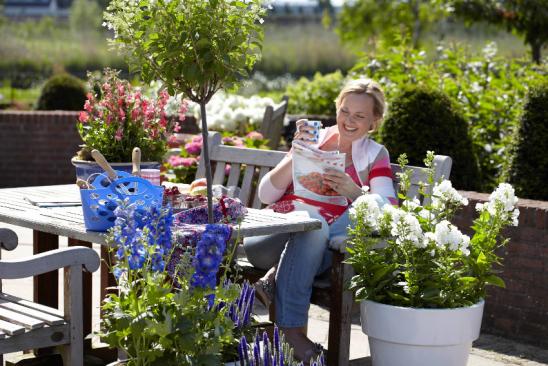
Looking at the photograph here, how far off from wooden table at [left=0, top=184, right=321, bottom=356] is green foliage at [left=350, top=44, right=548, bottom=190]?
265 cm

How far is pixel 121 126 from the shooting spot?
4230mm

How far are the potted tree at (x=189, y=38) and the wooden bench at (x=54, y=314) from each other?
1.69ft

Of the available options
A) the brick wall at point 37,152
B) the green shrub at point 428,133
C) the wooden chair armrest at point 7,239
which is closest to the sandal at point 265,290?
the wooden chair armrest at point 7,239

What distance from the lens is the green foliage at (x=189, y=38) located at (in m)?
3.36

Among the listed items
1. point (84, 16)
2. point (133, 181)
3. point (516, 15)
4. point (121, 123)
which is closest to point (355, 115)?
point (121, 123)

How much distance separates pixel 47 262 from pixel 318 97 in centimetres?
807

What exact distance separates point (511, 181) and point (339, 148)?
5.73 feet

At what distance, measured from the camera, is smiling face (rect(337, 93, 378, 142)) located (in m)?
4.30

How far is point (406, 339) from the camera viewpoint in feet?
12.2

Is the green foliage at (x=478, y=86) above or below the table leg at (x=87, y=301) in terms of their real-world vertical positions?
above

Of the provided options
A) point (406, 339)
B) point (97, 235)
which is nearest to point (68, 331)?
point (97, 235)

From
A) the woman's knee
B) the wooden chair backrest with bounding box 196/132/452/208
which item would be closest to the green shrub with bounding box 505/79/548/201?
the wooden chair backrest with bounding box 196/132/452/208

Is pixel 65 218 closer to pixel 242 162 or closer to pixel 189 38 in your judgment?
pixel 189 38

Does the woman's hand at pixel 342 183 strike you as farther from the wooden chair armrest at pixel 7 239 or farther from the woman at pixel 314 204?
the wooden chair armrest at pixel 7 239
